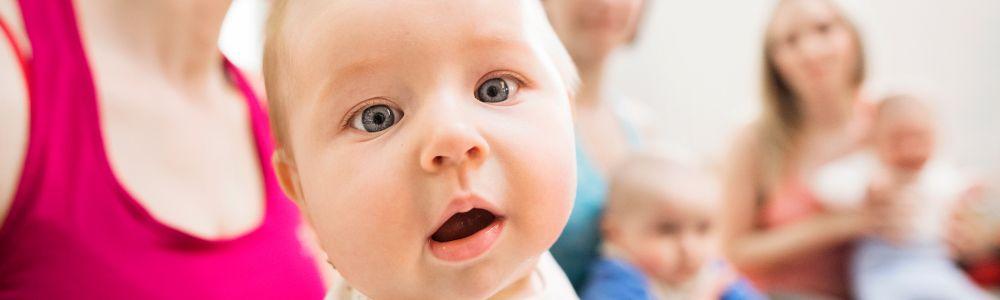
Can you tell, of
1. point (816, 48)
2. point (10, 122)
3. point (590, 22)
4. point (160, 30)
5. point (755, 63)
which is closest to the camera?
point (10, 122)

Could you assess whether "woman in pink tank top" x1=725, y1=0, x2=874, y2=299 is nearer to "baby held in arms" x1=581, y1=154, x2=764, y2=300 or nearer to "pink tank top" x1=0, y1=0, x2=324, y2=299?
"baby held in arms" x1=581, y1=154, x2=764, y2=300

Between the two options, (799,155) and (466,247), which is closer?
(466,247)

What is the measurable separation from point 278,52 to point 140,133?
22 centimetres

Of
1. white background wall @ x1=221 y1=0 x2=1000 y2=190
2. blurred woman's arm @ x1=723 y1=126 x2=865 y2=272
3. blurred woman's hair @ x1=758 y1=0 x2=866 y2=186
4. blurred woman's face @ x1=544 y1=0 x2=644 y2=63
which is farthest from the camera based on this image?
white background wall @ x1=221 y1=0 x2=1000 y2=190

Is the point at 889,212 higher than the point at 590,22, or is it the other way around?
the point at 590,22

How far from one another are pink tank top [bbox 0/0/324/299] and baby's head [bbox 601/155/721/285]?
47 cm

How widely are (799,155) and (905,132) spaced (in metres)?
0.21

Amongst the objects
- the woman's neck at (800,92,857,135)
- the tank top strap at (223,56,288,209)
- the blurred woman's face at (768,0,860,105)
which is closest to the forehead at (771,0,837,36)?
the blurred woman's face at (768,0,860,105)

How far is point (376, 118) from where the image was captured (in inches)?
12.4

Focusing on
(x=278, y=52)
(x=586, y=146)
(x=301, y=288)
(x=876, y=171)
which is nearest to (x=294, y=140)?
(x=278, y=52)

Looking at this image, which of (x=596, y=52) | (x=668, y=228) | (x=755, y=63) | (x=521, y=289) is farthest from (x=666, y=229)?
(x=755, y=63)

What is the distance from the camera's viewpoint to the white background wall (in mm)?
1997

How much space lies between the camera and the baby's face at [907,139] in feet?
3.48

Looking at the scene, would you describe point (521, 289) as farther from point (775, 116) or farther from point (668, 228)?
point (775, 116)
